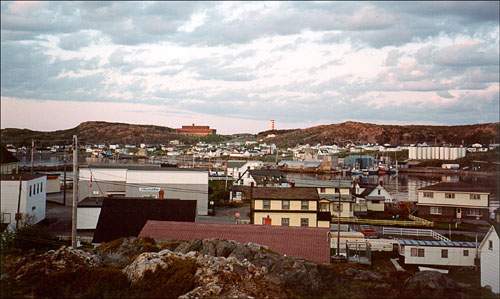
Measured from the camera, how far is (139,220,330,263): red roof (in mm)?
5732

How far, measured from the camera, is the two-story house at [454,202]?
12445 mm

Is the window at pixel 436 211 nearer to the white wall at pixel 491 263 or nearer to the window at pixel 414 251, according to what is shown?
the window at pixel 414 251

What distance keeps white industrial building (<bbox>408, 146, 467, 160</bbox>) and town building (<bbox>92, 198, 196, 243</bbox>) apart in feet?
103

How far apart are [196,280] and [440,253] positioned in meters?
5.19

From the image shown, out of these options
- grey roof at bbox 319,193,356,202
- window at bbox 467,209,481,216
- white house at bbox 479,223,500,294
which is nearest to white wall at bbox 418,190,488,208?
window at bbox 467,209,481,216

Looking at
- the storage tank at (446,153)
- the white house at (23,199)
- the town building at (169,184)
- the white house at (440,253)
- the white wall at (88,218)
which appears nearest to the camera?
the white house at (440,253)

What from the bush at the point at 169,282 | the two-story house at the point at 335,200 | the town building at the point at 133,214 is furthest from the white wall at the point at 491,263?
the two-story house at the point at 335,200

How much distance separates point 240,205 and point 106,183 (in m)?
3.81

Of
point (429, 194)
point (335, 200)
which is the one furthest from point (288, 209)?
point (429, 194)

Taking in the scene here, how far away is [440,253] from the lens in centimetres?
755

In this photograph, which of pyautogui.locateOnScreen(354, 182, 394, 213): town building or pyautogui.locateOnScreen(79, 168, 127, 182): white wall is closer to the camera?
pyautogui.locateOnScreen(79, 168, 127, 182): white wall

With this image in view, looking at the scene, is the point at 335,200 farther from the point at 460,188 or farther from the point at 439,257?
the point at 439,257

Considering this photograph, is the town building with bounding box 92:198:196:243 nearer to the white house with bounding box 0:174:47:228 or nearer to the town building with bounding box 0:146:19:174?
the white house with bounding box 0:174:47:228

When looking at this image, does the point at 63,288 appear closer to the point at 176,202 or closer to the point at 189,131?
the point at 176,202
